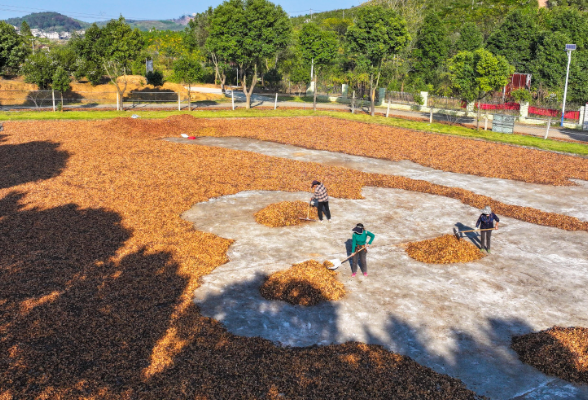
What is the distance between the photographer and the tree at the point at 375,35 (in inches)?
1593

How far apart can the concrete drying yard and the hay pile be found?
0.41m

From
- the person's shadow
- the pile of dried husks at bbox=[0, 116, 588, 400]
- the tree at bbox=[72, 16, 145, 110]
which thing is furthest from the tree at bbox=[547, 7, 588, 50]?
the person's shadow

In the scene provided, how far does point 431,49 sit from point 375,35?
23266 millimetres

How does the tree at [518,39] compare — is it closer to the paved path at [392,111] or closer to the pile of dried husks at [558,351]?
the paved path at [392,111]

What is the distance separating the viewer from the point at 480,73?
3347 cm

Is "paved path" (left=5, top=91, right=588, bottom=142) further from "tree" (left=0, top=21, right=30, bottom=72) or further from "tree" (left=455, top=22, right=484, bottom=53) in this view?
"tree" (left=455, top=22, right=484, bottom=53)

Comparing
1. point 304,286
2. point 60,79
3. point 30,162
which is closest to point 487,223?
point 304,286

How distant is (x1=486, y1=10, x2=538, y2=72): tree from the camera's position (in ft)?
179

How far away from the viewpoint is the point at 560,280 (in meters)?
12.2

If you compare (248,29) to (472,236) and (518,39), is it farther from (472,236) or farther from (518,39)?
(518,39)

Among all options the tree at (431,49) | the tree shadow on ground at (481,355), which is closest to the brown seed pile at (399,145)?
the tree shadow on ground at (481,355)

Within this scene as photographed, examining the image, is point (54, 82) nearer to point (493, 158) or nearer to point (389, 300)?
point (493, 158)

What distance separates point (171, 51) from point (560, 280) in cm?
8202

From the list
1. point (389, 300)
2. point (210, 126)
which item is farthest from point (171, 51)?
point (389, 300)
